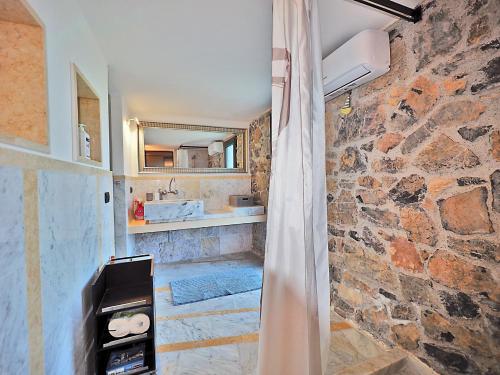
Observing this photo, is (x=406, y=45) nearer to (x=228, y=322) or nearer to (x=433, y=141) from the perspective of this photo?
(x=433, y=141)

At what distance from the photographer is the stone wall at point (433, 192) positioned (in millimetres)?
988

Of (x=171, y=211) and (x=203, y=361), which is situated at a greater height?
(x=171, y=211)

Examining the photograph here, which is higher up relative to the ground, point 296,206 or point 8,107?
point 8,107

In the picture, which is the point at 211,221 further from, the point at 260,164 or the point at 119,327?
the point at 119,327

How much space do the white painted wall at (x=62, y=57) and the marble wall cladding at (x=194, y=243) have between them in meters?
2.29

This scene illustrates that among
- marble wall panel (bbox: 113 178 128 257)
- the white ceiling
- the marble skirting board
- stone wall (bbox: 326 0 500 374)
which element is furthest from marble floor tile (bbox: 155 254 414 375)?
the white ceiling

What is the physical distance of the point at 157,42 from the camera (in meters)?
1.49

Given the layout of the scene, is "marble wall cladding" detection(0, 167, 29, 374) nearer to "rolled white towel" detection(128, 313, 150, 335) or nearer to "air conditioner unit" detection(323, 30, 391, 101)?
"rolled white towel" detection(128, 313, 150, 335)

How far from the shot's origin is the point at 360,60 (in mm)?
1342

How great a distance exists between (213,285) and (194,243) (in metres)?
1.04

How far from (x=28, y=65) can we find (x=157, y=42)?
92 centimetres

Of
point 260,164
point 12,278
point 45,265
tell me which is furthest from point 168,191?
point 12,278

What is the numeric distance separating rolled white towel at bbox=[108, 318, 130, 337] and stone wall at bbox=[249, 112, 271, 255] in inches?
79.4

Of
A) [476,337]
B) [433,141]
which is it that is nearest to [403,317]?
[476,337]
